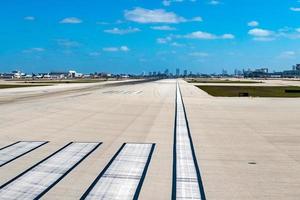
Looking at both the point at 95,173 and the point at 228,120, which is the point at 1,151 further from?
the point at 228,120

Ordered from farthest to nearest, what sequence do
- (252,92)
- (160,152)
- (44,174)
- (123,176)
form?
(252,92), (160,152), (44,174), (123,176)

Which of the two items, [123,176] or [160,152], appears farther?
[160,152]

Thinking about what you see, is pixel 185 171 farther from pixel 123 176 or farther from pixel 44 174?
pixel 44 174

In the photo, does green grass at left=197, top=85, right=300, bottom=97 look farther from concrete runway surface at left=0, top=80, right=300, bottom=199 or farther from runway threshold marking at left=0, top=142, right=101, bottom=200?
runway threshold marking at left=0, top=142, right=101, bottom=200

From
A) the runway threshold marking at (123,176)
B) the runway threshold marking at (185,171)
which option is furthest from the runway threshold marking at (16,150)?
the runway threshold marking at (185,171)

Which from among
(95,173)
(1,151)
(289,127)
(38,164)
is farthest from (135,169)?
(289,127)

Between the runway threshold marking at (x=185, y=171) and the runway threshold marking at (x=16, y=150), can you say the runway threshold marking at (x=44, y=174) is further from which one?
the runway threshold marking at (x=185, y=171)

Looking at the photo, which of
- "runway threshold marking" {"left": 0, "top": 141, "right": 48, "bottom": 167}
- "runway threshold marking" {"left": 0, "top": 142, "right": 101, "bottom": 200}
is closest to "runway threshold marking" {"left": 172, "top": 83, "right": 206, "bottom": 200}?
"runway threshold marking" {"left": 0, "top": 142, "right": 101, "bottom": 200}

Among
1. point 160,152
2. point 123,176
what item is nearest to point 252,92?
point 160,152
